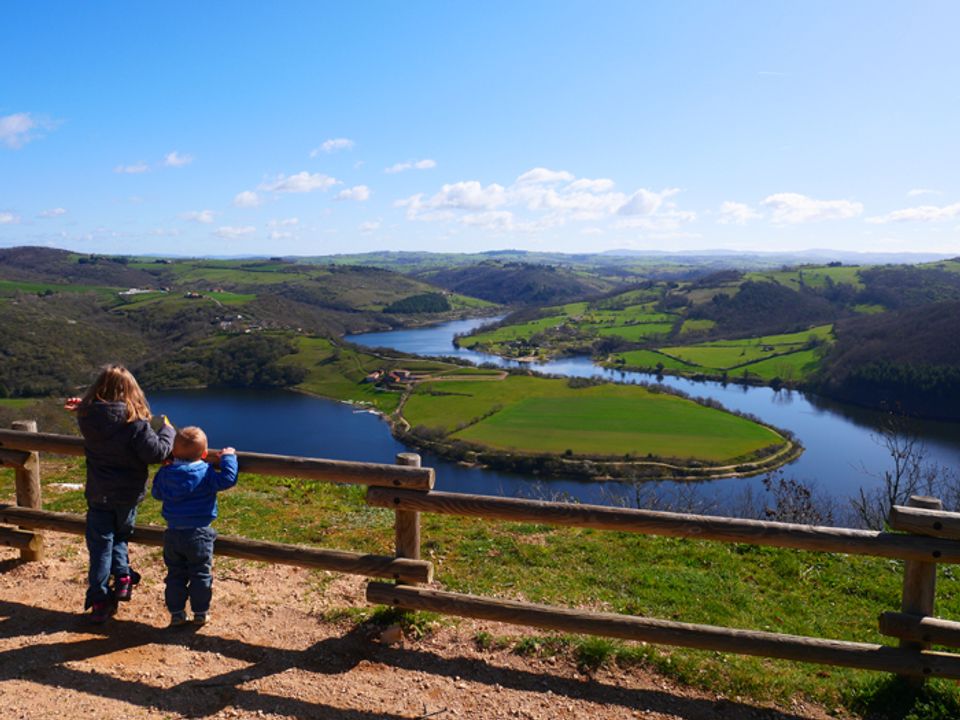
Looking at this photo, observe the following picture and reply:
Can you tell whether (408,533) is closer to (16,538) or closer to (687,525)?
(687,525)

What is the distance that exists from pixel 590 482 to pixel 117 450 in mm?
62081

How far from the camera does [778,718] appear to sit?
5043mm

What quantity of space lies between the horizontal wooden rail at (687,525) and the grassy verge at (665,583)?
121cm

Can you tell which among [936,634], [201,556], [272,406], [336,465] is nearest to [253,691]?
[201,556]

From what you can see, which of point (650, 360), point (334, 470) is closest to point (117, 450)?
point (334, 470)

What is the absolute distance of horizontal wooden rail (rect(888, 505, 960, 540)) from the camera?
4.98 meters

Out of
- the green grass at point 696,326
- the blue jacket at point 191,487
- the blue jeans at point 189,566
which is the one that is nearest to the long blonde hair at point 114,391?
the blue jacket at point 191,487

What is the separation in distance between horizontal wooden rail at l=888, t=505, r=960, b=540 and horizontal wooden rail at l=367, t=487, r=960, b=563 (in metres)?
0.07

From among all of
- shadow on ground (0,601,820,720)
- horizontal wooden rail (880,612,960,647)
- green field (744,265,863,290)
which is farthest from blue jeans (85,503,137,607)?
green field (744,265,863,290)

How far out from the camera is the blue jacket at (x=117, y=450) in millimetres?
5645

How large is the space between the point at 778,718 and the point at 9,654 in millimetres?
6864

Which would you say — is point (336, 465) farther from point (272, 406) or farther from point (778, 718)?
point (272, 406)

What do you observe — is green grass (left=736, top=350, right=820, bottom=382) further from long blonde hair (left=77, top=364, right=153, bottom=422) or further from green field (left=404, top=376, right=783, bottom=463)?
long blonde hair (left=77, top=364, right=153, bottom=422)

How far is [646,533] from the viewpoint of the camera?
5602mm
